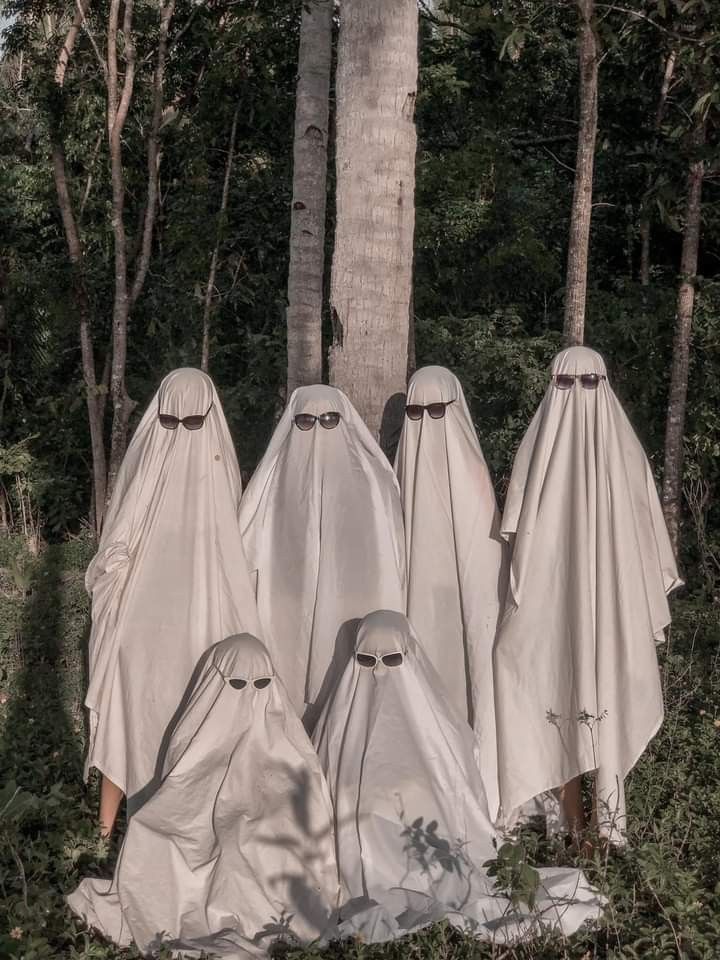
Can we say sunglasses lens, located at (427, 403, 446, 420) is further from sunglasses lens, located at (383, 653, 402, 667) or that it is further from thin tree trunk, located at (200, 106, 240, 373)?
thin tree trunk, located at (200, 106, 240, 373)

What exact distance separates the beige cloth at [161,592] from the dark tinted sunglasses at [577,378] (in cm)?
144

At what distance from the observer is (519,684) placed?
493 cm

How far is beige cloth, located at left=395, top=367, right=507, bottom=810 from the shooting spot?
5066 mm

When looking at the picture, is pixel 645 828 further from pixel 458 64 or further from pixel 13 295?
pixel 13 295

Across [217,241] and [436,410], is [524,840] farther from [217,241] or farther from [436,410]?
[217,241]

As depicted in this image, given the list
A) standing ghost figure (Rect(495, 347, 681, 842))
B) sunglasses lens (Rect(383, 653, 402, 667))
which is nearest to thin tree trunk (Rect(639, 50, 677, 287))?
standing ghost figure (Rect(495, 347, 681, 842))

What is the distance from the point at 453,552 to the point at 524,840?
4.23 ft

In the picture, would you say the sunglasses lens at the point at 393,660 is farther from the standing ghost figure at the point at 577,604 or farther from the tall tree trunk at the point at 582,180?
the tall tree trunk at the point at 582,180

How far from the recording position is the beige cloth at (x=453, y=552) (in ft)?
16.6

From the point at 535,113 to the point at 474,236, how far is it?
160cm

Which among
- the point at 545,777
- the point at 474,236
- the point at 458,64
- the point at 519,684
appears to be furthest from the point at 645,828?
the point at 458,64

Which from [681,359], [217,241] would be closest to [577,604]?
[681,359]

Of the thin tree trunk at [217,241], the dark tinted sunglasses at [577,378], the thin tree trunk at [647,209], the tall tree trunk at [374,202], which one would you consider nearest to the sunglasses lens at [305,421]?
the tall tree trunk at [374,202]

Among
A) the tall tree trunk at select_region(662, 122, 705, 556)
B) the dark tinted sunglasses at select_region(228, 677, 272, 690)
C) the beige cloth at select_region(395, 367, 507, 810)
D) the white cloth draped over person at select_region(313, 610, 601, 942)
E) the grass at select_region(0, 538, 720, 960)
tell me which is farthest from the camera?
the tall tree trunk at select_region(662, 122, 705, 556)
